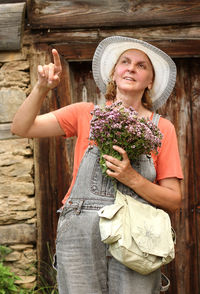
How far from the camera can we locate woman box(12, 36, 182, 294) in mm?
2170

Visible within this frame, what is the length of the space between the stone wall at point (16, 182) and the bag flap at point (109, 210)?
1.60 m

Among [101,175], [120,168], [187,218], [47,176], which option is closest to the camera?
[120,168]

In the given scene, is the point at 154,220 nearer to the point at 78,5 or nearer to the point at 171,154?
the point at 171,154

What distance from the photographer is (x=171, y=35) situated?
11.4 ft

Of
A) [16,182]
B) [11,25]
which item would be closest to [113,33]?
[11,25]

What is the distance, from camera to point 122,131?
2.07 m

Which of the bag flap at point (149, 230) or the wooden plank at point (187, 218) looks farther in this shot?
the wooden plank at point (187, 218)

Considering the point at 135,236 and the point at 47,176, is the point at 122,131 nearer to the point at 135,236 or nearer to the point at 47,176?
the point at 135,236

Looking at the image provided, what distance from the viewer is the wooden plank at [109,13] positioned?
3.45 meters

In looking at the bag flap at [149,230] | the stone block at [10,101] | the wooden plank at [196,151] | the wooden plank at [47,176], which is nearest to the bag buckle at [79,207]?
the bag flap at [149,230]

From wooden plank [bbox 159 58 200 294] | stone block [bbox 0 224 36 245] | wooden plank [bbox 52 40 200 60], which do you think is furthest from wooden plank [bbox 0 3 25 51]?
stone block [bbox 0 224 36 245]

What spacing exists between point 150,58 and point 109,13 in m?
1.14

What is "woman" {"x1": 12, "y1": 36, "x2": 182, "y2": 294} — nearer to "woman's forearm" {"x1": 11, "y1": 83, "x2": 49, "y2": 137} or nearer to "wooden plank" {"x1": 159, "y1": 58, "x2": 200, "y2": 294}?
"woman's forearm" {"x1": 11, "y1": 83, "x2": 49, "y2": 137}

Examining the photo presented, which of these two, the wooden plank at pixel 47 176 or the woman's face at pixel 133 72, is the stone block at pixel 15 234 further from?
the woman's face at pixel 133 72
